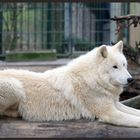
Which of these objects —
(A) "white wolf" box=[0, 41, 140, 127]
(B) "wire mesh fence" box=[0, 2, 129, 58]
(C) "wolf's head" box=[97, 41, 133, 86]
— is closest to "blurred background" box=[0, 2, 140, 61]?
(B) "wire mesh fence" box=[0, 2, 129, 58]

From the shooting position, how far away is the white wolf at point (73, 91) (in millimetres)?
5473

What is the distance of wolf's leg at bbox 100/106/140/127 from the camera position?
208 inches

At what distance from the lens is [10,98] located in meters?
5.48

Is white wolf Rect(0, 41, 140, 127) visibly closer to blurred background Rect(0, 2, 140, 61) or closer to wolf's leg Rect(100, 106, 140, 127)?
wolf's leg Rect(100, 106, 140, 127)

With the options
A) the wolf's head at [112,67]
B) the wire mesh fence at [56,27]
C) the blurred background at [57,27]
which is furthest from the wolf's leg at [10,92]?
the wire mesh fence at [56,27]

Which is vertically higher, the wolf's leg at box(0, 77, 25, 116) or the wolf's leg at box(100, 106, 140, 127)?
the wolf's leg at box(0, 77, 25, 116)

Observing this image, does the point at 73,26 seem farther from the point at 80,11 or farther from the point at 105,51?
the point at 105,51

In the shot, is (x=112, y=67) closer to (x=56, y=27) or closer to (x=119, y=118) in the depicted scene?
(x=119, y=118)

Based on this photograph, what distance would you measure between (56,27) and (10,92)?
8.49 metres

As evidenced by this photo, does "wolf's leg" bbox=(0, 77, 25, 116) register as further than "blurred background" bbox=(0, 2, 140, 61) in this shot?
No

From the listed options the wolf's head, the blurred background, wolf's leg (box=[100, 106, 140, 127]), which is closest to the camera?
wolf's leg (box=[100, 106, 140, 127])

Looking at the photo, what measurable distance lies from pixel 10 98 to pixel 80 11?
8727 mm

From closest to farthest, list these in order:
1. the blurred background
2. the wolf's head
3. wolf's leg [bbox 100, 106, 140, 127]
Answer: wolf's leg [bbox 100, 106, 140, 127] → the wolf's head → the blurred background

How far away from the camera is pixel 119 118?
5.34 metres
